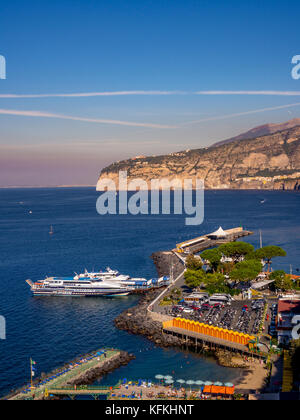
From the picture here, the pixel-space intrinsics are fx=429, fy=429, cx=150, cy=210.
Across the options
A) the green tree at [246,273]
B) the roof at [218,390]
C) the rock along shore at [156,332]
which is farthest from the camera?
the green tree at [246,273]

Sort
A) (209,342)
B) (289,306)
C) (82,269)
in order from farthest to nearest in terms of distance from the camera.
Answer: (82,269), (289,306), (209,342)

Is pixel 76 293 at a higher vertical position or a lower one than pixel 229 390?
lower

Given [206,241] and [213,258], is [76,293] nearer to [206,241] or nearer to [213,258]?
[213,258]

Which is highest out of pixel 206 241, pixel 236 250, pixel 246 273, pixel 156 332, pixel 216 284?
pixel 236 250

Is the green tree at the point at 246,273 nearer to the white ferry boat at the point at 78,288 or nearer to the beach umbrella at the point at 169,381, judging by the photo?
the white ferry boat at the point at 78,288

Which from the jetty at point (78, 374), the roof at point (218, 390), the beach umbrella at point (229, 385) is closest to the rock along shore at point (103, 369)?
the jetty at point (78, 374)

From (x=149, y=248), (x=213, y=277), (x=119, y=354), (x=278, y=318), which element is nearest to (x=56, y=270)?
(x=149, y=248)

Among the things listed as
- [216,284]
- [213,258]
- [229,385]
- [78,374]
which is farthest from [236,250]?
[78,374]
